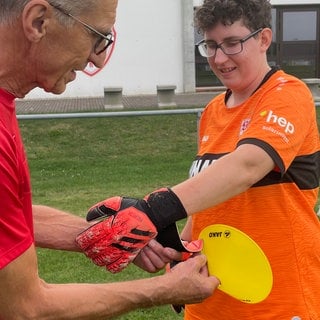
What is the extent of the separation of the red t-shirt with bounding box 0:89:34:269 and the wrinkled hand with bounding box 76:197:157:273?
0.43 meters

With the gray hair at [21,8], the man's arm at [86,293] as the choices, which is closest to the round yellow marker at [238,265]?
the man's arm at [86,293]

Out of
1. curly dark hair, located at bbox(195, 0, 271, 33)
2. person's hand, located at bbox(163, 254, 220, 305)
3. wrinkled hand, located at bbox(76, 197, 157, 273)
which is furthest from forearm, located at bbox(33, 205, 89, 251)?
curly dark hair, located at bbox(195, 0, 271, 33)

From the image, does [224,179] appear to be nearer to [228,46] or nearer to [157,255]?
[157,255]

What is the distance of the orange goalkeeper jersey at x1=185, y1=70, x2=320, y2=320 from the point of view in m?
2.49

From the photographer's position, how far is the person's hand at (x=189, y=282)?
224 cm

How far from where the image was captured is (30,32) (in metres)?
1.79

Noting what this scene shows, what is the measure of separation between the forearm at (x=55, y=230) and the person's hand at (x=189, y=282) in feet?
1.49

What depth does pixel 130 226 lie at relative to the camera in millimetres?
2268

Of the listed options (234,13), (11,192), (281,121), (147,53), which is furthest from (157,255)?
(147,53)

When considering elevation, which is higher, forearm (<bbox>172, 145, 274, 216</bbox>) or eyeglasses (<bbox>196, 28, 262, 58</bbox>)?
eyeglasses (<bbox>196, 28, 262, 58</bbox>)

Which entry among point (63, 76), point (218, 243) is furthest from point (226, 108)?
point (63, 76)

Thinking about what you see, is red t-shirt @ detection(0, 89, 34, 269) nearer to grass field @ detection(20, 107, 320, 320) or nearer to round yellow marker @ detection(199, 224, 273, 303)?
round yellow marker @ detection(199, 224, 273, 303)

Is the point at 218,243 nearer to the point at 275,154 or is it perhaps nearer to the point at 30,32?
the point at 275,154

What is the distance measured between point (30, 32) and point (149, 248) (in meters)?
1.03
